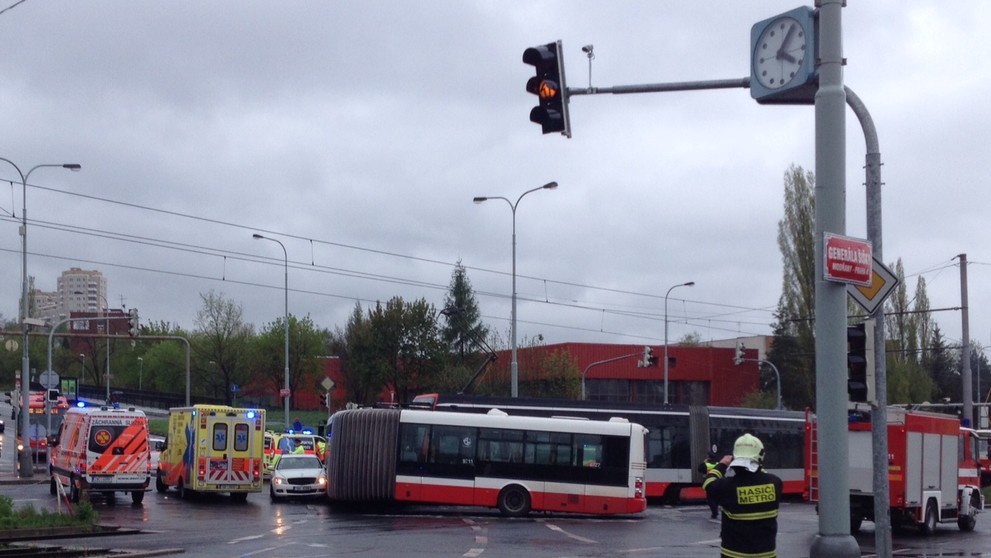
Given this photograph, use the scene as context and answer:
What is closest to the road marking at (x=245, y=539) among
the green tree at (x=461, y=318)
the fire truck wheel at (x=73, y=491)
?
the fire truck wheel at (x=73, y=491)

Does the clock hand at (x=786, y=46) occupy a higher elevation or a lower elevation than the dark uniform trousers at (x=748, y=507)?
higher

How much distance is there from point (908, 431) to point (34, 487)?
1147 inches

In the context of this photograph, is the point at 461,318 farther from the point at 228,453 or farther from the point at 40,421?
the point at 228,453

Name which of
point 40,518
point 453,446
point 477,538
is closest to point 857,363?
point 477,538

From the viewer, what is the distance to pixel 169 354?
101 metres

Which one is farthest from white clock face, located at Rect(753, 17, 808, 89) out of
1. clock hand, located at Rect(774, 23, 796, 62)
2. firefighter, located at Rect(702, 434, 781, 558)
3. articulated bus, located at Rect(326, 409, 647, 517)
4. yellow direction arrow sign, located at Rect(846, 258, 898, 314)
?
articulated bus, located at Rect(326, 409, 647, 517)

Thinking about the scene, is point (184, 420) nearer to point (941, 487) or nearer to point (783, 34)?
point (941, 487)

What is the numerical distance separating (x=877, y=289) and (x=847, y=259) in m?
1.73

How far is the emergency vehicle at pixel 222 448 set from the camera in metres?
32.9

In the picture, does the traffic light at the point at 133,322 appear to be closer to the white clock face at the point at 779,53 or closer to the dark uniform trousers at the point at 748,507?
the white clock face at the point at 779,53

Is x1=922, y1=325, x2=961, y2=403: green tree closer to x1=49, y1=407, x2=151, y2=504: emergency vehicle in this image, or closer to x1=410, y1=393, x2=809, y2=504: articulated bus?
x1=410, y1=393, x2=809, y2=504: articulated bus

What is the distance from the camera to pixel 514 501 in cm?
2884

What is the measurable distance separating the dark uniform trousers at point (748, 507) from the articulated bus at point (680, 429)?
23050 mm

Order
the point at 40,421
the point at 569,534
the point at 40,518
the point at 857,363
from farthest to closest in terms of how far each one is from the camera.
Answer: the point at 40,421, the point at 569,534, the point at 40,518, the point at 857,363
